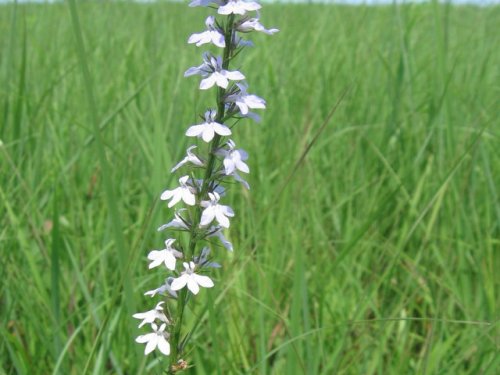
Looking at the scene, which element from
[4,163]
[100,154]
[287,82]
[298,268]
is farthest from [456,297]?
[287,82]

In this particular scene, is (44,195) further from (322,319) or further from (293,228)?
(322,319)

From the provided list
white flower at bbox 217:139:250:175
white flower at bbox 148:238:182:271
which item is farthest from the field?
white flower at bbox 217:139:250:175

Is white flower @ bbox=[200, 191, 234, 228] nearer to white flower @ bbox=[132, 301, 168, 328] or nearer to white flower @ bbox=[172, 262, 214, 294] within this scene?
white flower @ bbox=[172, 262, 214, 294]

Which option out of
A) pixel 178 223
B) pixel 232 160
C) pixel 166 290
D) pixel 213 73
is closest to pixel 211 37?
pixel 213 73

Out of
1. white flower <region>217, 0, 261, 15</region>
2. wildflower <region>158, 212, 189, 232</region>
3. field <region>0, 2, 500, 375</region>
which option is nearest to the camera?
white flower <region>217, 0, 261, 15</region>

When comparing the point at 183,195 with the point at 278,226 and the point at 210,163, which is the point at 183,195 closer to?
the point at 210,163

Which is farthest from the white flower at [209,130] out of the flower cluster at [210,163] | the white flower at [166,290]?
the white flower at [166,290]
